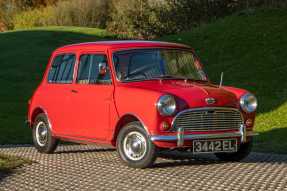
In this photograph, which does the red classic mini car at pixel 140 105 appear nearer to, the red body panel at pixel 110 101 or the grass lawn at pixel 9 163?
the red body panel at pixel 110 101

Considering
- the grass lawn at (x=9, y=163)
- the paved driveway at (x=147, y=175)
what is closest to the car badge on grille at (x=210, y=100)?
the paved driveway at (x=147, y=175)

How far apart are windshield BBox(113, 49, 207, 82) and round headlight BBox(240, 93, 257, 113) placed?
0.99 m

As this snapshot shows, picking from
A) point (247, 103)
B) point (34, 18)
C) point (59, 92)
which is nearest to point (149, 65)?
point (247, 103)

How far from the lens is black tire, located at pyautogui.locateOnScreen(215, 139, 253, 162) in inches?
392

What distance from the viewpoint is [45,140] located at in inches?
445

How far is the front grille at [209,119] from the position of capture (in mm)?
9039

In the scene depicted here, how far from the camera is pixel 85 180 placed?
8555 mm

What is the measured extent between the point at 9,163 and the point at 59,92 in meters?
1.66

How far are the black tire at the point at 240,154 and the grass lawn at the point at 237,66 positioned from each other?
6.31 ft

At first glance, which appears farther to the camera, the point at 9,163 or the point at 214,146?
the point at 9,163

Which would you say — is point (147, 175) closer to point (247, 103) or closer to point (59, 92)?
point (247, 103)

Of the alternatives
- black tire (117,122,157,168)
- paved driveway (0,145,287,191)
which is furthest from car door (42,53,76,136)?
black tire (117,122,157,168)

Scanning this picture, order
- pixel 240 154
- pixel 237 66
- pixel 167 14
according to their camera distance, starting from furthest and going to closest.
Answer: pixel 167 14 < pixel 237 66 < pixel 240 154

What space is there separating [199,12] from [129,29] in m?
5.57
